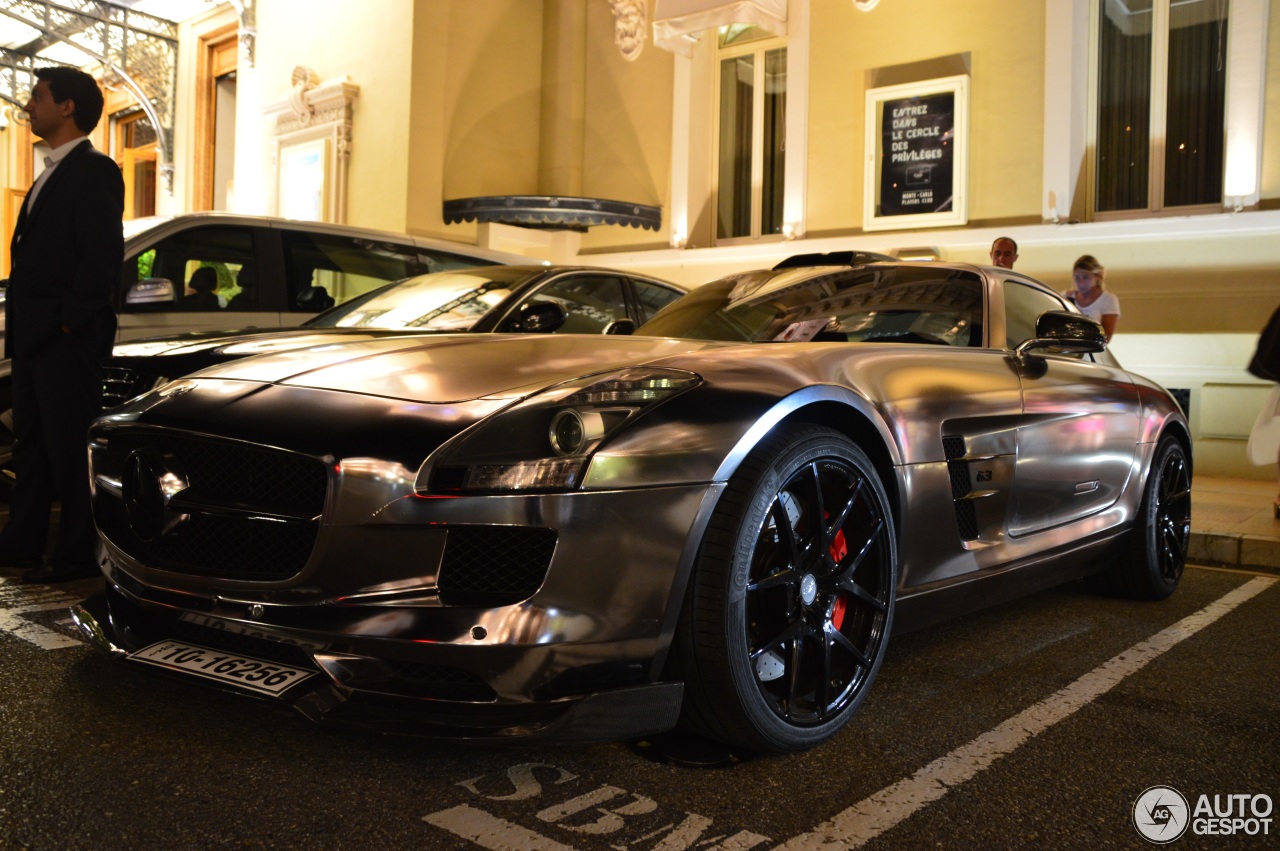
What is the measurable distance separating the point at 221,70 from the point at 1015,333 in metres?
18.4

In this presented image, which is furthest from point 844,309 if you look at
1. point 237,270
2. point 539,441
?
point 237,270

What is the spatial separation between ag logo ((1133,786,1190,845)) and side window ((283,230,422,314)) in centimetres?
537

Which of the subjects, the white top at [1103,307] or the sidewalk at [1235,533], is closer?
the sidewalk at [1235,533]

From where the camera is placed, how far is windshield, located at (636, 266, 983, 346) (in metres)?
3.32

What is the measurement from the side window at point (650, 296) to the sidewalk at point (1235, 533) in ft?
10.3

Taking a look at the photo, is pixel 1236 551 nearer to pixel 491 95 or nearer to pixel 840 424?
pixel 840 424

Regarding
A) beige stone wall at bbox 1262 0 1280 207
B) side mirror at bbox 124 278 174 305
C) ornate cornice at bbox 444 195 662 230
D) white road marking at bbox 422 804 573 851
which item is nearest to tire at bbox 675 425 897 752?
white road marking at bbox 422 804 573 851

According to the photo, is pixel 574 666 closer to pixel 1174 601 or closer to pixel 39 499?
pixel 39 499

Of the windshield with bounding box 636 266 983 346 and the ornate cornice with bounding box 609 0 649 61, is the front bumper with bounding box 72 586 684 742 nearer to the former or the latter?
the windshield with bounding box 636 266 983 346

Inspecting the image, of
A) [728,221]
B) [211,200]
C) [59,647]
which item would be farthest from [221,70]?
[59,647]

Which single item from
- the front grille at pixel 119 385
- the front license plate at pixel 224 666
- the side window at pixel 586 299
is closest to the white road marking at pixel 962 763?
the front license plate at pixel 224 666

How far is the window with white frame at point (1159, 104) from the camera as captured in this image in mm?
9719

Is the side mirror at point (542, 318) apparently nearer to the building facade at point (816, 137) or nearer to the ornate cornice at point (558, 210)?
the building facade at point (816, 137)

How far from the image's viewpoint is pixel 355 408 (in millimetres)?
2264
